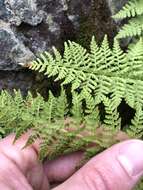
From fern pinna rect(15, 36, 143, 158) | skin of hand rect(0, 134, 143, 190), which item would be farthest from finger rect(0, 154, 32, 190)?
fern pinna rect(15, 36, 143, 158)

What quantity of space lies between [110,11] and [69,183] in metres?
2.05

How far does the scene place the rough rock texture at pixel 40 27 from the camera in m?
4.38

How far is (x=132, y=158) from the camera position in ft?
9.59

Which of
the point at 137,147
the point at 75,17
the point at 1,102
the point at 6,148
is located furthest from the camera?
the point at 75,17

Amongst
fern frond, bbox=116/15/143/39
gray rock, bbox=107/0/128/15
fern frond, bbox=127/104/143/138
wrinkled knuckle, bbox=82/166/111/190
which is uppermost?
gray rock, bbox=107/0/128/15

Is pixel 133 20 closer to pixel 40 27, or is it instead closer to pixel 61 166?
pixel 40 27

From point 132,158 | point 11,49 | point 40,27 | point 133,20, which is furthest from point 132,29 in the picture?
point 132,158

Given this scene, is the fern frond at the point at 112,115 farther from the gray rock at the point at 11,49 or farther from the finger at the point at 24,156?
the gray rock at the point at 11,49

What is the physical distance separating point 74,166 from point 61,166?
9 centimetres

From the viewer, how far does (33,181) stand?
3.53m

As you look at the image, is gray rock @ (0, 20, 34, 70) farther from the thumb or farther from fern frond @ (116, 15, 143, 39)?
the thumb

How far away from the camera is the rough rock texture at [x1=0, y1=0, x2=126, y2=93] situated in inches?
172

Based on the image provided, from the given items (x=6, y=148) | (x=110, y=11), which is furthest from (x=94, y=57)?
(x=110, y=11)

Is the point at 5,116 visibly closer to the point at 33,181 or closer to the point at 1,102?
the point at 1,102
